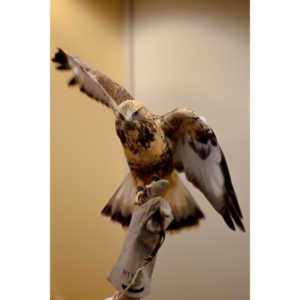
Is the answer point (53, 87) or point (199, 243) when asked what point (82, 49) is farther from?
point (199, 243)

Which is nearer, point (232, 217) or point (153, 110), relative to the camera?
point (232, 217)

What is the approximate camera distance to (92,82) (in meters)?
2.01

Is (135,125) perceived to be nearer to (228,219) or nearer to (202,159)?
(202,159)

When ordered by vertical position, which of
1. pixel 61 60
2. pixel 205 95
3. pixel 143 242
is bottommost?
pixel 143 242

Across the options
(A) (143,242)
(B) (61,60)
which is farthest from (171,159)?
(B) (61,60)

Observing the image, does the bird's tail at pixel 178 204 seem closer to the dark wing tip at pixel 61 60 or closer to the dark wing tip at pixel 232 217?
the dark wing tip at pixel 232 217

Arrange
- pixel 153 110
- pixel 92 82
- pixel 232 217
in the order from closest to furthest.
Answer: pixel 232 217, pixel 153 110, pixel 92 82

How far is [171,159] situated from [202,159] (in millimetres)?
135

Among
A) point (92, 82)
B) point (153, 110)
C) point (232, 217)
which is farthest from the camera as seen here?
point (92, 82)

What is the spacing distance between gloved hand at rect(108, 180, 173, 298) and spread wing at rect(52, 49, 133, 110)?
438 millimetres

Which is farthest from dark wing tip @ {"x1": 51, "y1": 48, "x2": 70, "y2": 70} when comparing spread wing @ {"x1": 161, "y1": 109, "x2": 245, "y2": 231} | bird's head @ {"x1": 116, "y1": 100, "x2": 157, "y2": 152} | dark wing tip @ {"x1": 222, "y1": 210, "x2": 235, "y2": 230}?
dark wing tip @ {"x1": 222, "y1": 210, "x2": 235, "y2": 230}

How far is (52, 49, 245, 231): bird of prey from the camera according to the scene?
1770 mm

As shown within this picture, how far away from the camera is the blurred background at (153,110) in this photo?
176 cm
